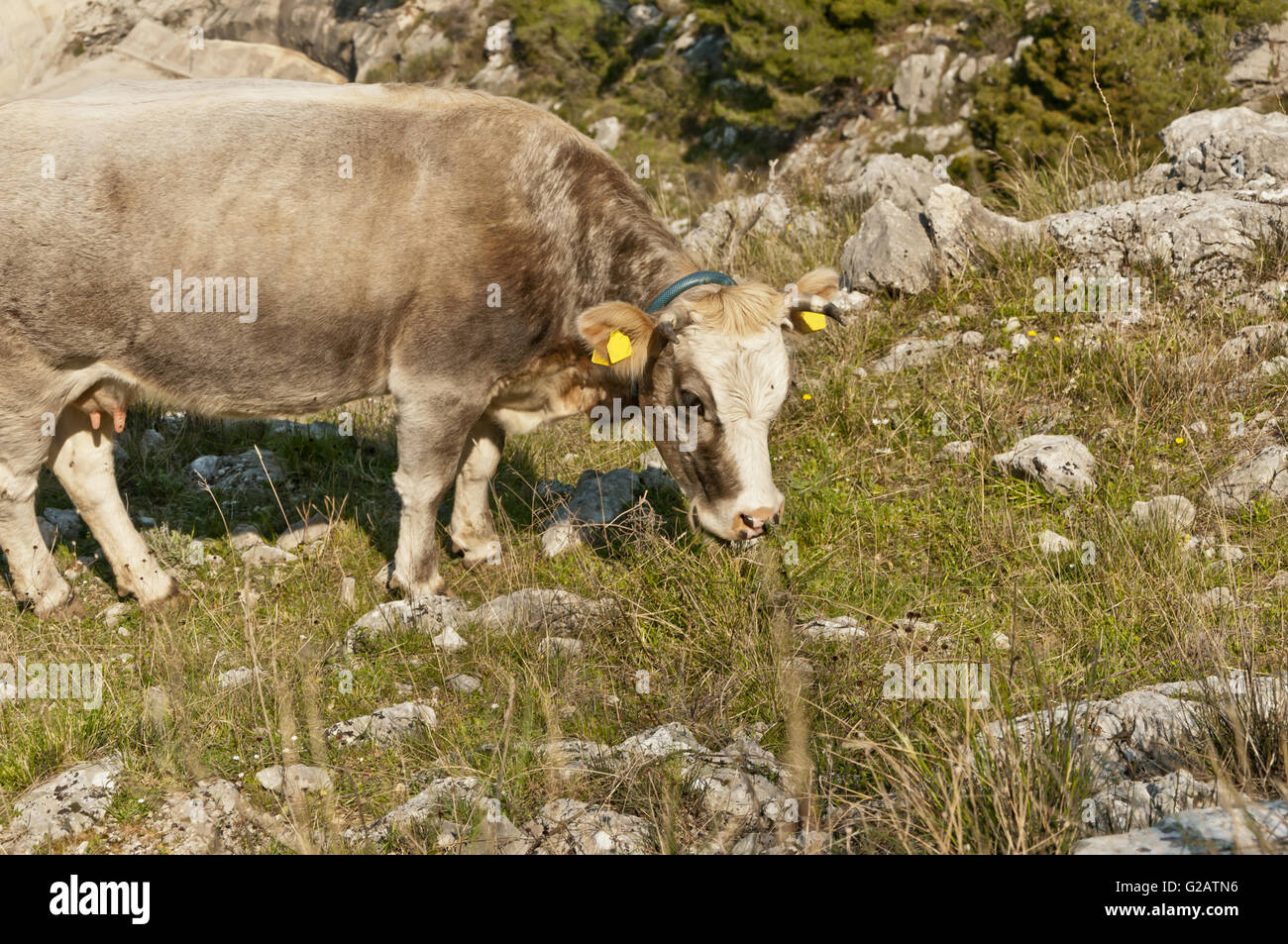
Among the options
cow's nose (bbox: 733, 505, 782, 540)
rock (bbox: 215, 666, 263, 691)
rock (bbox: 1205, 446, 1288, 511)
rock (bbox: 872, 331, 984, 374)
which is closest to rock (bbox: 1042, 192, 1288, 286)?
rock (bbox: 872, 331, 984, 374)

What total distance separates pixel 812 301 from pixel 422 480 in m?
2.39

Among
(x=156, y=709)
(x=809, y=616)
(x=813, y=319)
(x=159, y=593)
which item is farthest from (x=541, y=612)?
(x=159, y=593)

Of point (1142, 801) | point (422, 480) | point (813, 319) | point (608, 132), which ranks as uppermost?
point (608, 132)

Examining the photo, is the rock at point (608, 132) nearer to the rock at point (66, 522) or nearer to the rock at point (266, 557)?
the rock at point (66, 522)

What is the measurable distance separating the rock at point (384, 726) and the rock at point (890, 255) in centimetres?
542

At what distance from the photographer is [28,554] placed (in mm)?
6238

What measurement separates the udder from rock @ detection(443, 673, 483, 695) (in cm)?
246

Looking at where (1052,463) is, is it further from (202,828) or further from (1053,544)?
(202,828)

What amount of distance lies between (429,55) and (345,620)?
160 feet

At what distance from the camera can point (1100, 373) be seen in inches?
284
